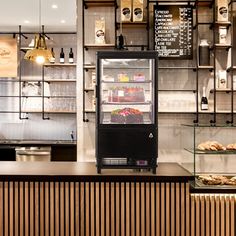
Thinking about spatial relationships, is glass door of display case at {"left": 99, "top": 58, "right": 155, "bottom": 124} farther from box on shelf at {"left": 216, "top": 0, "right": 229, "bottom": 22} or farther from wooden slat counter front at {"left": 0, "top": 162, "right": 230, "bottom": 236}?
box on shelf at {"left": 216, "top": 0, "right": 229, "bottom": 22}

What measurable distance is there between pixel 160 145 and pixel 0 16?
12.8 feet

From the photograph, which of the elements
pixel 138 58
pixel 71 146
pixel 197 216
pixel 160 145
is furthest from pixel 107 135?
pixel 71 146

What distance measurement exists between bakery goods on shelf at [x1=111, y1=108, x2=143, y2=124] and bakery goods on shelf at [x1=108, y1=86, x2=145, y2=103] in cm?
12

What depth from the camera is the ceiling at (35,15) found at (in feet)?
19.9

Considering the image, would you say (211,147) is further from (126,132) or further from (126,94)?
(126,94)

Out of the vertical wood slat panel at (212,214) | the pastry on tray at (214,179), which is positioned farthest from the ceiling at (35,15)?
the vertical wood slat panel at (212,214)

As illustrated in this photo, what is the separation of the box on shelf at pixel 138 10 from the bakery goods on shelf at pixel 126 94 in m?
1.64

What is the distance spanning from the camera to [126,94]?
11.4ft

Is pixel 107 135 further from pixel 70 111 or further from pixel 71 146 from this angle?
pixel 70 111

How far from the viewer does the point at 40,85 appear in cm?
770

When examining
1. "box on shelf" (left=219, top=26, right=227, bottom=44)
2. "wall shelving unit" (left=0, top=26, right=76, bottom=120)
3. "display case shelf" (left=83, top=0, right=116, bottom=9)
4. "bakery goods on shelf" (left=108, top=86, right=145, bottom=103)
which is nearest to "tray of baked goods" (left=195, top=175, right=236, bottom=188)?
"bakery goods on shelf" (left=108, top=86, right=145, bottom=103)

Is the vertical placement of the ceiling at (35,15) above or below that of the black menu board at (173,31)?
above

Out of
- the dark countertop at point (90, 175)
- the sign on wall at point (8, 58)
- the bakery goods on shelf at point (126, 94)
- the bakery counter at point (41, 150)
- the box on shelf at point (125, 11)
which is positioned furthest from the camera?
the sign on wall at point (8, 58)

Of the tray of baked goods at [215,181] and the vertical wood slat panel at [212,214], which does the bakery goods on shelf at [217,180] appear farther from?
the vertical wood slat panel at [212,214]
